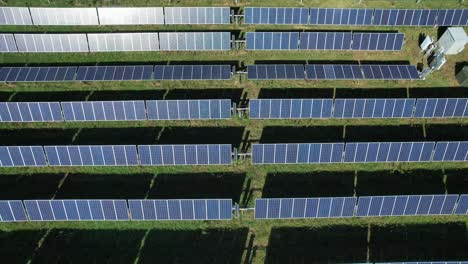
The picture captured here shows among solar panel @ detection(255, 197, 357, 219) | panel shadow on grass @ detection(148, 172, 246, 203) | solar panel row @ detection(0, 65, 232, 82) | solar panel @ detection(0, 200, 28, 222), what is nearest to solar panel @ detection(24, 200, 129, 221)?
solar panel @ detection(0, 200, 28, 222)

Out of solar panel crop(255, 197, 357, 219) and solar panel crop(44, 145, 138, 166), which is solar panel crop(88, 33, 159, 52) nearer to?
solar panel crop(44, 145, 138, 166)

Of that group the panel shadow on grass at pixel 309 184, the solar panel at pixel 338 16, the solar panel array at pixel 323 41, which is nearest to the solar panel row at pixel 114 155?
the panel shadow on grass at pixel 309 184

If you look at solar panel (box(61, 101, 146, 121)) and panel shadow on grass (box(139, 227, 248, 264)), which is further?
solar panel (box(61, 101, 146, 121))

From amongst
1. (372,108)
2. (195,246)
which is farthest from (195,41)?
(195,246)

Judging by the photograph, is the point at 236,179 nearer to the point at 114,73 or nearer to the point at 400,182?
the point at 400,182

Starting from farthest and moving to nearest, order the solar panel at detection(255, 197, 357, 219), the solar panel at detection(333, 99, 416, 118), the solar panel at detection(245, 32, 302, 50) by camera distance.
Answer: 1. the solar panel at detection(245, 32, 302, 50)
2. the solar panel at detection(333, 99, 416, 118)
3. the solar panel at detection(255, 197, 357, 219)

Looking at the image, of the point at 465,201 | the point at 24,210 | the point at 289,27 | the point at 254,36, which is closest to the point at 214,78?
the point at 254,36
